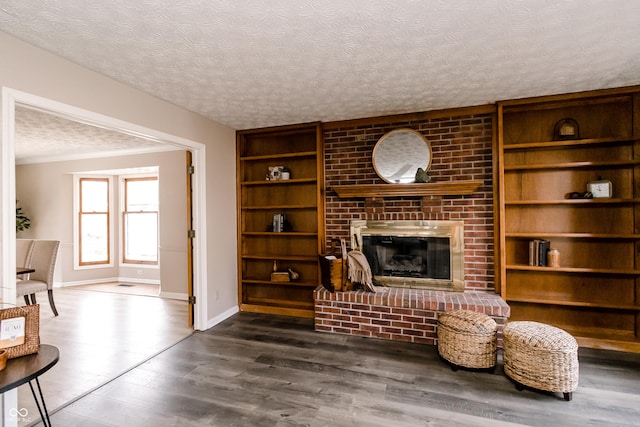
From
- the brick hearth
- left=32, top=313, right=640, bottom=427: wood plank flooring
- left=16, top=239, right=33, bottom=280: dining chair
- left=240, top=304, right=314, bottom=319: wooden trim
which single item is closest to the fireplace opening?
the brick hearth

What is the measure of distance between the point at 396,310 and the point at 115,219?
609cm

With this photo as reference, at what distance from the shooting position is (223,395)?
2305mm

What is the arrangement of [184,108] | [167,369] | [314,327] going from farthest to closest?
[314,327], [184,108], [167,369]

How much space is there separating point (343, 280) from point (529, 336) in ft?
5.83

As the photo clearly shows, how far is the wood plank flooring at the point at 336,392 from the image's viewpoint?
2.03 metres

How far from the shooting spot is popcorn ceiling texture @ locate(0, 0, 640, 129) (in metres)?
1.73

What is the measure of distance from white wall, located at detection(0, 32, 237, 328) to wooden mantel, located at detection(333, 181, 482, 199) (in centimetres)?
153

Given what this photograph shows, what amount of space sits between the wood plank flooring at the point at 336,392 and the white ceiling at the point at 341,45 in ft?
8.25

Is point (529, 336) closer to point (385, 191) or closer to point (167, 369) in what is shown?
point (385, 191)

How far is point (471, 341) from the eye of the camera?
2578 mm

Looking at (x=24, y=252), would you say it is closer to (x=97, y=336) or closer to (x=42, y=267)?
(x=42, y=267)

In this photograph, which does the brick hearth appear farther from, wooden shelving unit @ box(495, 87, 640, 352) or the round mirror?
the round mirror

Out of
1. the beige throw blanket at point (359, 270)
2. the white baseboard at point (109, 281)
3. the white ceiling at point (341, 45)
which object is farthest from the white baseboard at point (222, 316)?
the white baseboard at point (109, 281)

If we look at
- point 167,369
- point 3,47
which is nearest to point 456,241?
point 167,369
